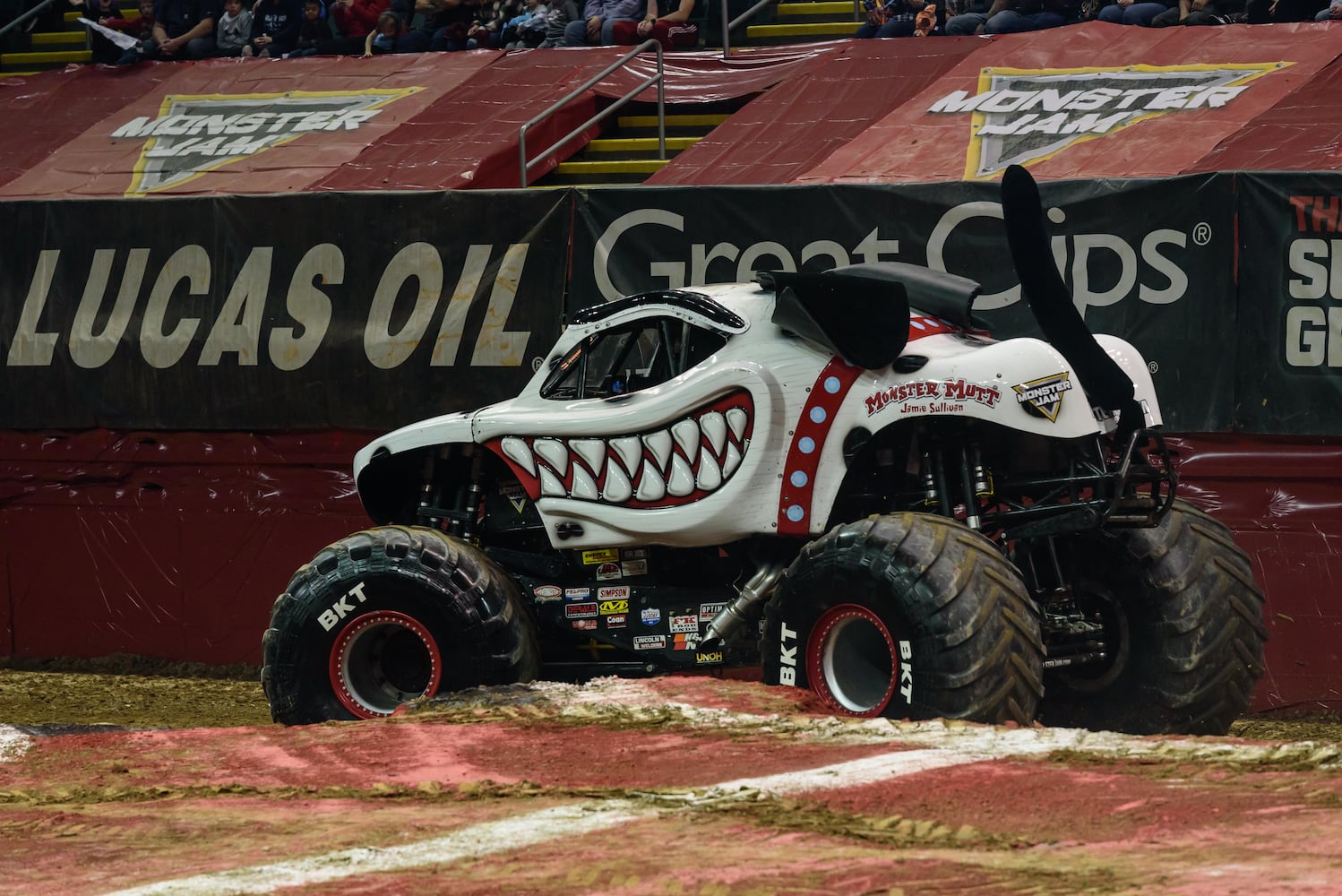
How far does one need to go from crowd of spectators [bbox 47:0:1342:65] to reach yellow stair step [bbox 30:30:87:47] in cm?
29

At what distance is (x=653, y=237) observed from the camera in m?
12.0

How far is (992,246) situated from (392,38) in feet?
32.2

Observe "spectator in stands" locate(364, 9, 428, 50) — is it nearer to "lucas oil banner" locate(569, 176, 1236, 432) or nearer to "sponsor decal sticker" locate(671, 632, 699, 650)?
"lucas oil banner" locate(569, 176, 1236, 432)

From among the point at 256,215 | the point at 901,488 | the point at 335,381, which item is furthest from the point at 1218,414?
the point at 256,215

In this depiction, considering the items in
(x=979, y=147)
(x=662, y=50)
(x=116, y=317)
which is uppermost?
(x=662, y=50)

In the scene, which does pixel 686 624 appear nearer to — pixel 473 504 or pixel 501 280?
pixel 473 504

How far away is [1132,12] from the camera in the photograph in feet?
49.4

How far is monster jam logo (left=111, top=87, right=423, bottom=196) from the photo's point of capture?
17.0 metres

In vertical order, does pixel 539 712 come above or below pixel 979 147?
below

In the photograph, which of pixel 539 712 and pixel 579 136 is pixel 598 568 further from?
pixel 579 136

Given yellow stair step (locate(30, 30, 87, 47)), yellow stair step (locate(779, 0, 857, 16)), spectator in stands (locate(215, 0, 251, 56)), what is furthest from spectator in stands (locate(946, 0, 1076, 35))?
yellow stair step (locate(30, 30, 87, 47))

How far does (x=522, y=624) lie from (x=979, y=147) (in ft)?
19.9

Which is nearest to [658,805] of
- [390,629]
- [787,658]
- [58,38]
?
[787,658]

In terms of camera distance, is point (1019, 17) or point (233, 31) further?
point (233, 31)
